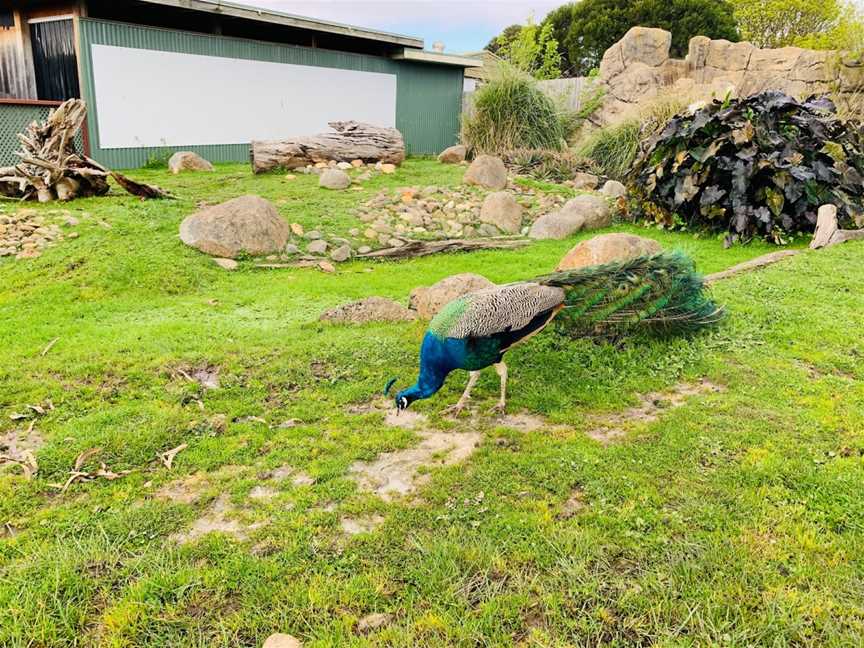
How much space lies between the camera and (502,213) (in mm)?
10289

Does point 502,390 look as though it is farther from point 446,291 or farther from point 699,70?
point 699,70

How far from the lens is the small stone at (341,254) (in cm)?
851

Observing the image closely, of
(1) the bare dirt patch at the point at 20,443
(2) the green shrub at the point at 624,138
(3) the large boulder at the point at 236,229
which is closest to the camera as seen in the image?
(1) the bare dirt patch at the point at 20,443

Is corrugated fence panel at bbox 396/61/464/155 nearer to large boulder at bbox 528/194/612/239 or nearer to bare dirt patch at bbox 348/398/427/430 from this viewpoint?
large boulder at bbox 528/194/612/239

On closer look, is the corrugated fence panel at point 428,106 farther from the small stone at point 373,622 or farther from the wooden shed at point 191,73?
the small stone at point 373,622

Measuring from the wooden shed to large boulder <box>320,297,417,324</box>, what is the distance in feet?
30.9

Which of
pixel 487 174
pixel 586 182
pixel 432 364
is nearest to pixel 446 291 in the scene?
pixel 432 364

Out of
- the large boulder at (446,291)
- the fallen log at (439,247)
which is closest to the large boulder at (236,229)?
the fallen log at (439,247)

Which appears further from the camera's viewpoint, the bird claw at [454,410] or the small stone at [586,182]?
the small stone at [586,182]

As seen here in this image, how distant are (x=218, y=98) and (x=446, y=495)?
13.8 metres

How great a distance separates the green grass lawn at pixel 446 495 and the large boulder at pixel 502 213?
4.95 metres

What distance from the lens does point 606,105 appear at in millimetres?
16875

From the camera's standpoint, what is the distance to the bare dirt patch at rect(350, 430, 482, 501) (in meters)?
3.11

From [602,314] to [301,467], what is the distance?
6.89 ft
